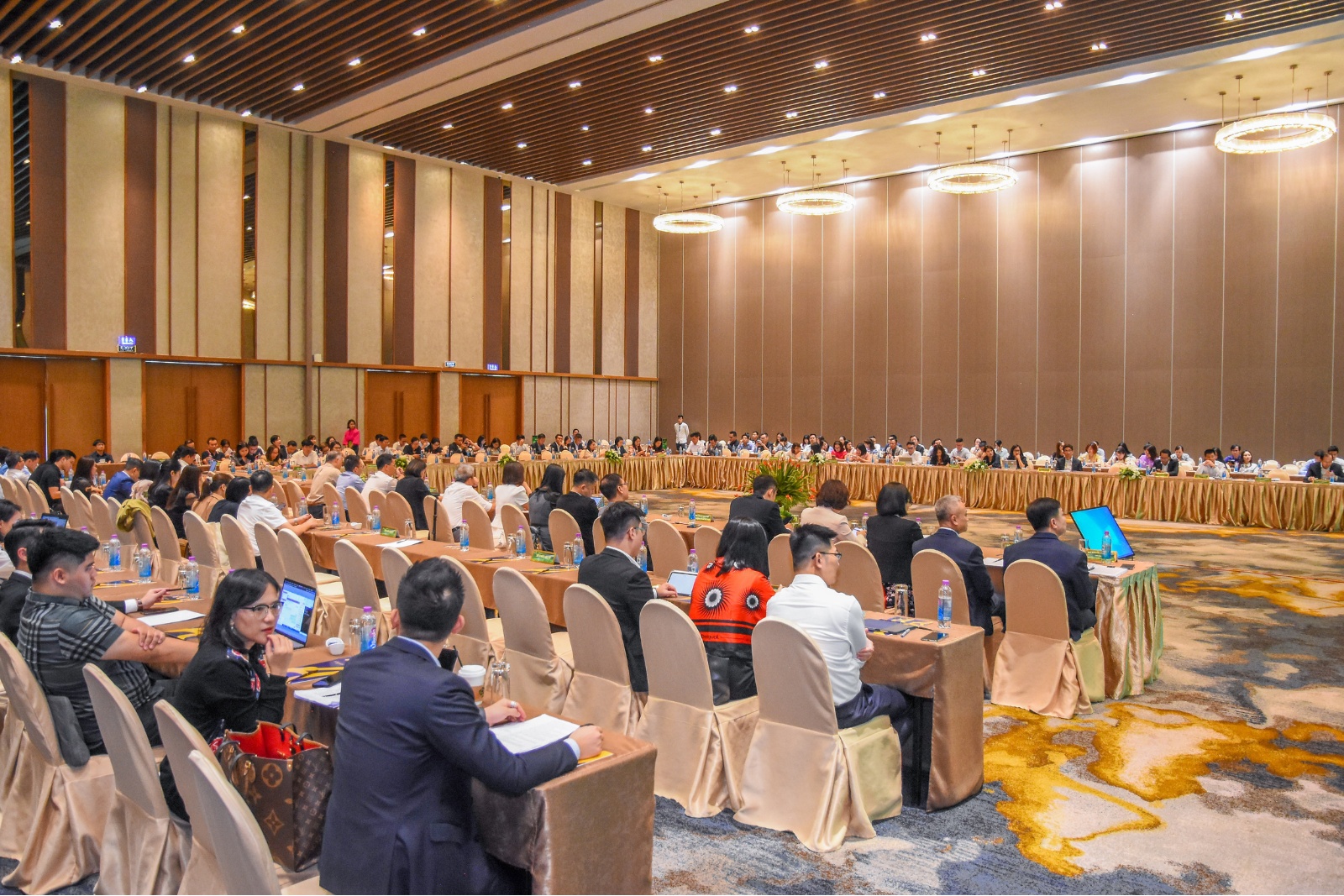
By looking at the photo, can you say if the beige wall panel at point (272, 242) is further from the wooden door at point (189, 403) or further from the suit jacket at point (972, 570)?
the suit jacket at point (972, 570)

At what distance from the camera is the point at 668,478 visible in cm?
1755

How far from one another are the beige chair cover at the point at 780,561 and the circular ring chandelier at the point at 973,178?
1009 cm

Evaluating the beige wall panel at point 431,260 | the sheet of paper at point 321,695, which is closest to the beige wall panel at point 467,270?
the beige wall panel at point 431,260

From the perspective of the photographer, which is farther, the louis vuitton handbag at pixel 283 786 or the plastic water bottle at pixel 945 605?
the plastic water bottle at pixel 945 605

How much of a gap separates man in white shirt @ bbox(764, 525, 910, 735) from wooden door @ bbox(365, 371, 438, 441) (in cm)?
1534

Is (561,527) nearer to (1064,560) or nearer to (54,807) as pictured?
(1064,560)

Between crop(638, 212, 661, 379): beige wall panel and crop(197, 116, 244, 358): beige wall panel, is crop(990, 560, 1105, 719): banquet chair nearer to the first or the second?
crop(197, 116, 244, 358): beige wall panel

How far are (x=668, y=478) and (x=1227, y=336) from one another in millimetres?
9906

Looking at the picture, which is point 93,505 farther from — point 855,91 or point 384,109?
point 855,91

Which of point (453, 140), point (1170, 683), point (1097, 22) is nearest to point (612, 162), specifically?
point (453, 140)

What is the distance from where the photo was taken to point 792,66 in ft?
41.8

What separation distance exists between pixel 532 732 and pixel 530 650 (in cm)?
182

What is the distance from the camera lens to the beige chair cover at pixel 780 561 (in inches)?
229

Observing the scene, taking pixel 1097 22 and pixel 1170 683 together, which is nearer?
pixel 1170 683
